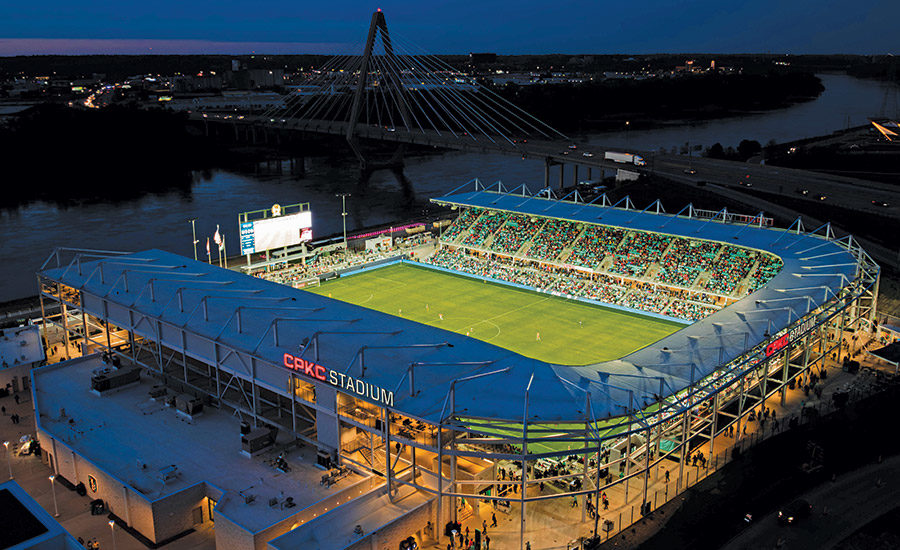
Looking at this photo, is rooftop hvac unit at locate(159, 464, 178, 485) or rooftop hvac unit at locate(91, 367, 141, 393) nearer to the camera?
rooftop hvac unit at locate(159, 464, 178, 485)

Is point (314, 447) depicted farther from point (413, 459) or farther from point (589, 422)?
point (589, 422)

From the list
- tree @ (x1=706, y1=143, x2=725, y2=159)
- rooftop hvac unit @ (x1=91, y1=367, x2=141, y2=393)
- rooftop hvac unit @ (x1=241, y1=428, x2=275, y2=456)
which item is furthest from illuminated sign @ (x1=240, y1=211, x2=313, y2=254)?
tree @ (x1=706, y1=143, x2=725, y2=159)

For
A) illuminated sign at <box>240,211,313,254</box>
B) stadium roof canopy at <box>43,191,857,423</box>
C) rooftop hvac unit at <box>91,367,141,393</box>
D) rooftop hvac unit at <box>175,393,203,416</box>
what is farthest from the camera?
illuminated sign at <box>240,211,313,254</box>

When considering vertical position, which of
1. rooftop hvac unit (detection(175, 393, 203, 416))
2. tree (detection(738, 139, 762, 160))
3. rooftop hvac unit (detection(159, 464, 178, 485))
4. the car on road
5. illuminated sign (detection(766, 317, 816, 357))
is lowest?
the car on road

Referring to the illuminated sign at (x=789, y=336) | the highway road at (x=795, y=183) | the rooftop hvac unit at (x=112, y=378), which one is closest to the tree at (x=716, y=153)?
the highway road at (x=795, y=183)

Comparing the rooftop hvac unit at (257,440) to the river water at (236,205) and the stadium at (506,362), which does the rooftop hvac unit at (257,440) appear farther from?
the river water at (236,205)

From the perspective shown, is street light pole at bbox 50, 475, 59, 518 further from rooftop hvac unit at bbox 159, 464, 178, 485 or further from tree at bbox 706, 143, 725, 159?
tree at bbox 706, 143, 725, 159

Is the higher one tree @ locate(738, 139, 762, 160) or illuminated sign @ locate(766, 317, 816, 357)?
tree @ locate(738, 139, 762, 160)

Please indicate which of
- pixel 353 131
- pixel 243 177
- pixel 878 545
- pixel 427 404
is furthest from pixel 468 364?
pixel 243 177
